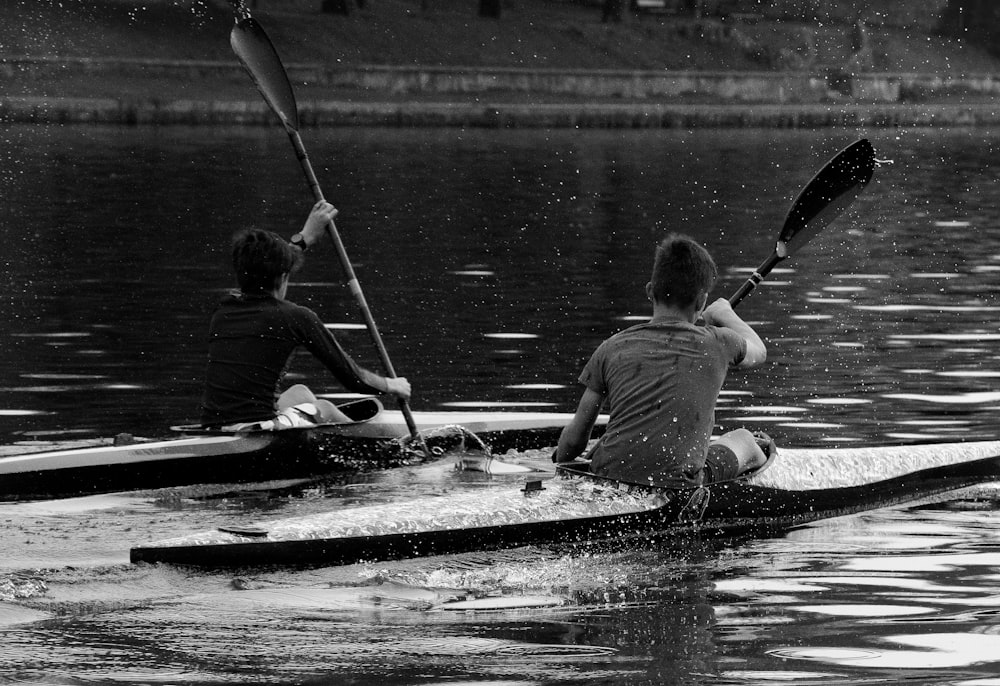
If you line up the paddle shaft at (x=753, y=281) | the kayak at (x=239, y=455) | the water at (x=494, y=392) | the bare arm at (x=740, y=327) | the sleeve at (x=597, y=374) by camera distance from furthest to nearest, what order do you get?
the paddle shaft at (x=753, y=281) < the kayak at (x=239, y=455) < the bare arm at (x=740, y=327) < the sleeve at (x=597, y=374) < the water at (x=494, y=392)

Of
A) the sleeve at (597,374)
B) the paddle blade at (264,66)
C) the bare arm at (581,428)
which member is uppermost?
the paddle blade at (264,66)

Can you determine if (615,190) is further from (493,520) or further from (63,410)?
(493,520)

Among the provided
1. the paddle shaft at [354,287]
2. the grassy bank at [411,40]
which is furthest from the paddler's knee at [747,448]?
the grassy bank at [411,40]

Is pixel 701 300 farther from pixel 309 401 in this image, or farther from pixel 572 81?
pixel 572 81

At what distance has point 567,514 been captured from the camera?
27.3 ft

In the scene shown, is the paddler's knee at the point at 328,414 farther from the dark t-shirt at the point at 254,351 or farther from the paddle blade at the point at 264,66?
the paddle blade at the point at 264,66

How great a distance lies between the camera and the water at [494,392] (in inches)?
265

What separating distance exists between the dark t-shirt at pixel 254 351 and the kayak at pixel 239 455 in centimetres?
18

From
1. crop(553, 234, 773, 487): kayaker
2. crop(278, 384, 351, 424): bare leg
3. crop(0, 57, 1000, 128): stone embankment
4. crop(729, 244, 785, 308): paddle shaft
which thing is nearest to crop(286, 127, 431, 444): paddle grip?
crop(278, 384, 351, 424): bare leg

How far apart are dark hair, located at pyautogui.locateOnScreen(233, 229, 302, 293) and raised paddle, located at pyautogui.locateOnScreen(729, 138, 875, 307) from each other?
2890 mm

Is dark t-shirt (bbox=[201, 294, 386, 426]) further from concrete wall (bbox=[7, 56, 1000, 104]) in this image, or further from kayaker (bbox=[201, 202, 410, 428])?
concrete wall (bbox=[7, 56, 1000, 104])

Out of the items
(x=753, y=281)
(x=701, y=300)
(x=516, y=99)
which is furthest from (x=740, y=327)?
(x=516, y=99)

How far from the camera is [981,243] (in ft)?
81.1

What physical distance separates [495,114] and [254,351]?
1572 inches
